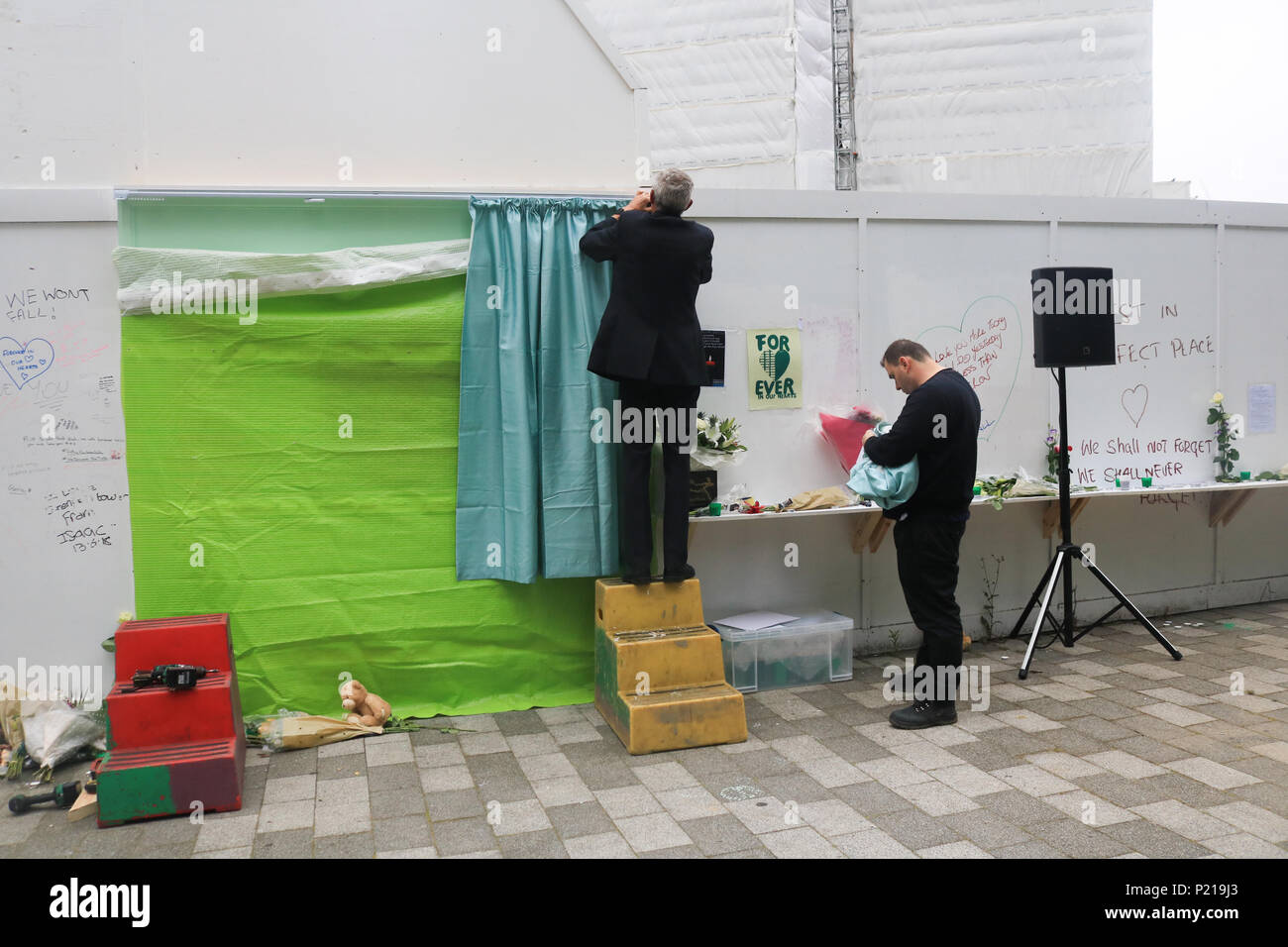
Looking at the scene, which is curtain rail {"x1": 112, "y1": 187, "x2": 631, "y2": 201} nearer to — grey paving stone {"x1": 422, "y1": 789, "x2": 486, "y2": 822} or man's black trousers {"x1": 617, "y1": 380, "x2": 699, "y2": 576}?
man's black trousers {"x1": 617, "y1": 380, "x2": 699, "y2": 576}

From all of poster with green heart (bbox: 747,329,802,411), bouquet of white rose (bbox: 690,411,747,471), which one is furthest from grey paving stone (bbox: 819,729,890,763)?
poster with green heart (bbox: 747,329,802,411)

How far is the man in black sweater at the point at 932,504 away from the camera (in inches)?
180

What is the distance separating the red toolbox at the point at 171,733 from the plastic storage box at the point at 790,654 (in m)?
2.49

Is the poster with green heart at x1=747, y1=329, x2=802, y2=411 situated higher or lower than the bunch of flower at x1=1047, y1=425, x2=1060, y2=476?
higher

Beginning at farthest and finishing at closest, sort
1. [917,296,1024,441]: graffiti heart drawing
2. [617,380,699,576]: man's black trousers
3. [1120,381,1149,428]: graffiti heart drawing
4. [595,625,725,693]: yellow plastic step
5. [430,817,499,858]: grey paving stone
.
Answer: [1120,381,1149,428]: graffiti heart drawing → [917,296,1024,441]: graffiti heart drawing → [617,380,699,576]: man's black trousers → [595,625,725,693]: yellow plastic step → [430,817,499,858]: grey paving stone

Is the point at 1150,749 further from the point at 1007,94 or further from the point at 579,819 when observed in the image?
the point at 1007,94

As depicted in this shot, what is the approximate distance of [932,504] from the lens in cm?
467

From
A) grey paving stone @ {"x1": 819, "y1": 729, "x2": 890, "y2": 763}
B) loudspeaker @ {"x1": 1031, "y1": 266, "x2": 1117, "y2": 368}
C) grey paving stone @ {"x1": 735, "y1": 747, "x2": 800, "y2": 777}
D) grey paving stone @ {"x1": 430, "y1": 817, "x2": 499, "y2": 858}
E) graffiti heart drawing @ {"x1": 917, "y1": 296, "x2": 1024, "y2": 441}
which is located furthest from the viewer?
graffiti heart drawing @ {"x1": 917, "y1": 296, "x2": 1024, "y2": 441}

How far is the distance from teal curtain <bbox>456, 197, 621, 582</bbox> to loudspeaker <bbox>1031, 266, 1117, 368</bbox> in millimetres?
2494

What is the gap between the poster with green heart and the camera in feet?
18.6

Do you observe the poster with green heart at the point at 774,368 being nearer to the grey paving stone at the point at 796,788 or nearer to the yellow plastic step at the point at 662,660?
the yellow plastic step at the point at 662,660

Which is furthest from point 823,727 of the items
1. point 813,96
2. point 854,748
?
point 813,96

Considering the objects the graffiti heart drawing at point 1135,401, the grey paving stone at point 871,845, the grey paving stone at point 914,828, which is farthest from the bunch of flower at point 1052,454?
the grey paving stone at point 871,845

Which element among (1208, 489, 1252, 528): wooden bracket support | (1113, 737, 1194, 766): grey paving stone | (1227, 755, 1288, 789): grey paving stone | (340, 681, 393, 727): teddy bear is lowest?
(1113, 737, 1194, 766): grey paving stone
